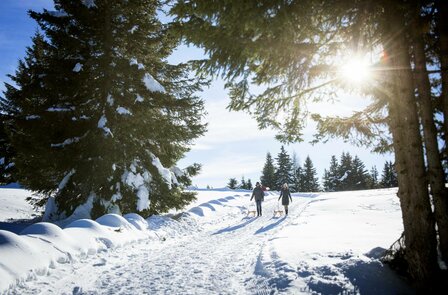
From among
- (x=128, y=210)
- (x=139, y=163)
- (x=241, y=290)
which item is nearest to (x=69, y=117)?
(x=139, y=163)

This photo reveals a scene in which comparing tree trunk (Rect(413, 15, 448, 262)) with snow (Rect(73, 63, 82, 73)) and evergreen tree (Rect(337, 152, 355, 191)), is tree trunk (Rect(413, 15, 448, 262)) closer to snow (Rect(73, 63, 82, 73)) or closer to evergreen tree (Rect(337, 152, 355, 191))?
snow (Rect(73, 63, 82, 73))

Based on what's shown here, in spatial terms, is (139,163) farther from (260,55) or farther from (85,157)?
(260,55)

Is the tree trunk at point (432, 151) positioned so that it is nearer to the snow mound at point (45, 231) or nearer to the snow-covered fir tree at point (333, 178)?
the snow mound at point (45, 231)

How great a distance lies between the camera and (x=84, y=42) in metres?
13.1

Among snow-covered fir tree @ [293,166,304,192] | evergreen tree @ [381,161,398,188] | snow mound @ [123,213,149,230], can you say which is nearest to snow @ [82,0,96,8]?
snow mound @ [123,213,149,230]

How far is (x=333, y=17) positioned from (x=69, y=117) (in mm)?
11295

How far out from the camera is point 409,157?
5.23m

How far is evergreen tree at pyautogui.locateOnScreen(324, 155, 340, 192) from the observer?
67706mm

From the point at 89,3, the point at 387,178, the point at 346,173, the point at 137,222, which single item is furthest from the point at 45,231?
the point at 387,178

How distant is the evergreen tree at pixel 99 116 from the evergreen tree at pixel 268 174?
50.0 metres

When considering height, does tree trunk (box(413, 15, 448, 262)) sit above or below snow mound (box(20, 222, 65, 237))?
above

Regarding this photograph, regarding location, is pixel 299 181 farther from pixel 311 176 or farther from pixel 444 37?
pixel 444 37

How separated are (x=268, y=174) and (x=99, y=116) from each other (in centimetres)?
5321

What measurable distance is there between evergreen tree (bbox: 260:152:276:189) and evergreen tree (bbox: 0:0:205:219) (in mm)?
50011
